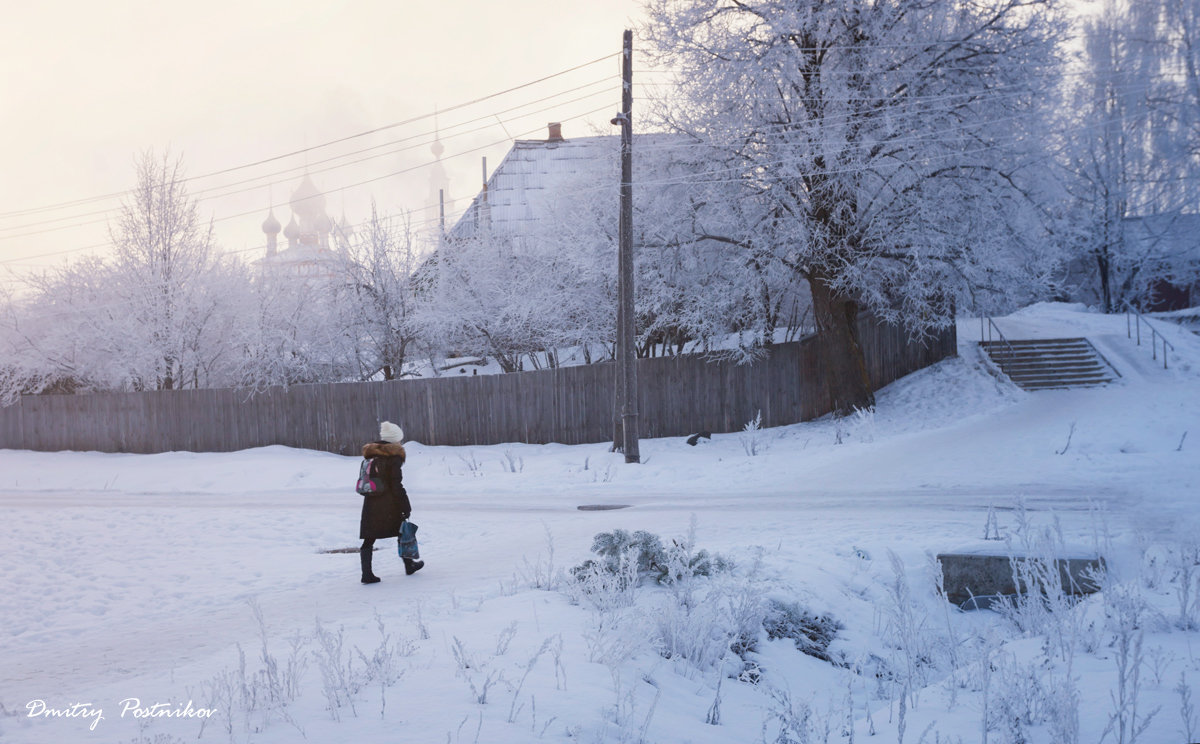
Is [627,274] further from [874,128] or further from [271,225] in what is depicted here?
[271,225]

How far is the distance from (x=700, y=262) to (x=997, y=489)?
10.4m

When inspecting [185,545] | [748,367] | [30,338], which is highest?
[30,338]

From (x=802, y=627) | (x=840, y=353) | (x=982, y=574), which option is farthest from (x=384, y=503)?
(x=840, y=353)

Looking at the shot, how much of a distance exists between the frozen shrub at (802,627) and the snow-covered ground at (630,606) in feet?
0.30

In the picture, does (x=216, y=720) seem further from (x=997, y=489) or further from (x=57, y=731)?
(x=997, y=489)

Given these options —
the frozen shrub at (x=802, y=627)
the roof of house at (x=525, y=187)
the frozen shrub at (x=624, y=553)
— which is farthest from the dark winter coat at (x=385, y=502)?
Result: the roof of house at (x=525, y=187)

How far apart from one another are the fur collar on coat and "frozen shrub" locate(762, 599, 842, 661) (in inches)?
162

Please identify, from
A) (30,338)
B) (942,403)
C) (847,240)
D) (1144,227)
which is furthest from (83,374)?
(1144,227)

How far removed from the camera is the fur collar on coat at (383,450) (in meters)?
8.63

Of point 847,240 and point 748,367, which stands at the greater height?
point 847,240

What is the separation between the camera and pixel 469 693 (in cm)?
436

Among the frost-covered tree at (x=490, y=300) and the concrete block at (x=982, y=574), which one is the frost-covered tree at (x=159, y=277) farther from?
the concrete block at (x=982, y=574)

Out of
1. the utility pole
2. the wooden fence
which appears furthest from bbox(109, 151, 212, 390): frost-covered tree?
the utility pole

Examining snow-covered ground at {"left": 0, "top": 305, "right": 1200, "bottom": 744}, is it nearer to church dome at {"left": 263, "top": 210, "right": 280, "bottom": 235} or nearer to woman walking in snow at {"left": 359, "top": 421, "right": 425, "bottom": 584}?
woman walking in snow at {"left": 359, "top": 421, "right": 425, "bottom": 584}
